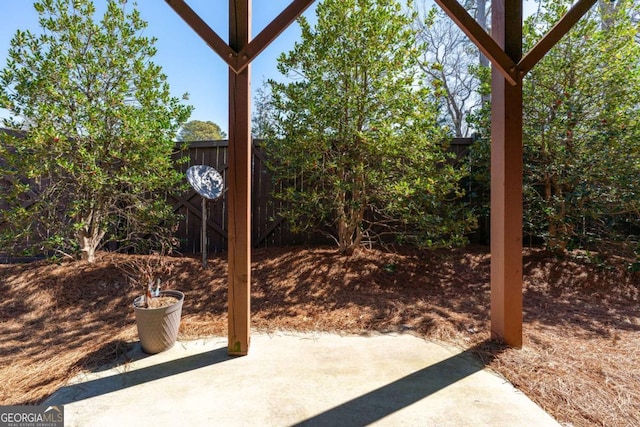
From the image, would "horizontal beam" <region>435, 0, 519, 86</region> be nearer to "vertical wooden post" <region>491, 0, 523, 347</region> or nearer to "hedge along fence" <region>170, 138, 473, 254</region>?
"vertical wooden post" <region>491, 0, 523, 347</region>

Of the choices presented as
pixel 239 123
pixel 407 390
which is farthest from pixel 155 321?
pixel 407 390

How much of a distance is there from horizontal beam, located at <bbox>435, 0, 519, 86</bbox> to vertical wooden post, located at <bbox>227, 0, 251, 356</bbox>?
133cm

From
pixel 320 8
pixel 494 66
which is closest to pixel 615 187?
pixel 494 66

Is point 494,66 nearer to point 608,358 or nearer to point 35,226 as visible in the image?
point 608,358

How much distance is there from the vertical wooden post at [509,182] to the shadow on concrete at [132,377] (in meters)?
1.98

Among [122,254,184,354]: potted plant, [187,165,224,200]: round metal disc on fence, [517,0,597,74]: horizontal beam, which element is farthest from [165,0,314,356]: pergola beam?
[187,165,224,200]: round metal disc on fence

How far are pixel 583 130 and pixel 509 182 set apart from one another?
8.41 feet

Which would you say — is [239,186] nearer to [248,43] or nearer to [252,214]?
[248,43]

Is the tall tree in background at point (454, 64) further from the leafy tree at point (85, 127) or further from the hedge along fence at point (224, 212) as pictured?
the leafy tree at point (85, 127)

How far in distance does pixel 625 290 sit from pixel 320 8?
14.9 ft

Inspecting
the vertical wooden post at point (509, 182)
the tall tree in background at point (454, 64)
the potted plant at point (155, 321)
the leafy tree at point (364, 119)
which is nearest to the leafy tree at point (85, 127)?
the leafy tree at point (364, 119)

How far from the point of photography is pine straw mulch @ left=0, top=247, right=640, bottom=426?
71.2 inches

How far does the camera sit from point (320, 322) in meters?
2.65

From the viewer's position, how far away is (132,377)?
1.82 meters
